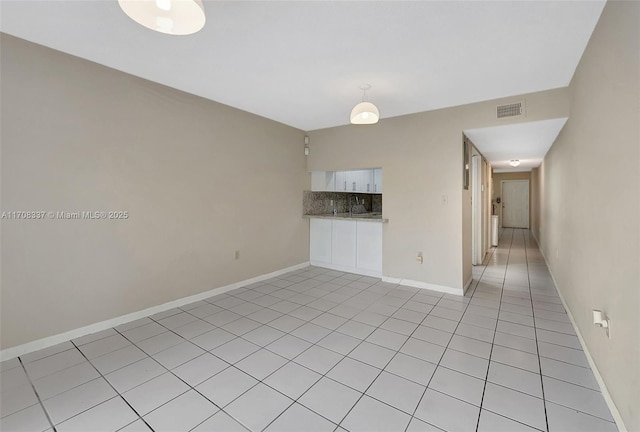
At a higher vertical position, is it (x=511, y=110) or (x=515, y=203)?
(x=511, y=110)

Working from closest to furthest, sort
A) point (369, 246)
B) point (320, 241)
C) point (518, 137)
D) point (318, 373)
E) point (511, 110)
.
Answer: point (318, 373)
point (511, 110)
point (518, 137)
point (369, 246)
point (320, 241)

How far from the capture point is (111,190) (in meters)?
2.81

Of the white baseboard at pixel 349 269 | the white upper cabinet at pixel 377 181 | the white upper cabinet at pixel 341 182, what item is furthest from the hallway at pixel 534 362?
the white upper cabinet at pixel 341 182

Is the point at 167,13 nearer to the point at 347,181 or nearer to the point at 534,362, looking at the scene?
the point at 534,362

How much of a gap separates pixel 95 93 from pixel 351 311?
342cm

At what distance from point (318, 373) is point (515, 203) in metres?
11.5

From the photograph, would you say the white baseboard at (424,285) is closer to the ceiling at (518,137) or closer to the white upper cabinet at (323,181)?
the white upper cabinet at (323,181)

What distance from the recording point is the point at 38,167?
2.39 m

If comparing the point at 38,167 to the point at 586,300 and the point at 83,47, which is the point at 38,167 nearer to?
the point at 83,47

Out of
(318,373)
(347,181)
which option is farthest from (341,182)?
(318,373)

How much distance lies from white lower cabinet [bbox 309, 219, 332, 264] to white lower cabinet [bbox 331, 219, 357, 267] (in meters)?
0.11

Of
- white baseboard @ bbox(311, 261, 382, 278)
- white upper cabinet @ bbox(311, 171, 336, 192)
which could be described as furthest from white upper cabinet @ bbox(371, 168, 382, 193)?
white baseboard @ bbox(311, 261, 382, 278)

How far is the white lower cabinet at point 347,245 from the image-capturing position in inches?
181

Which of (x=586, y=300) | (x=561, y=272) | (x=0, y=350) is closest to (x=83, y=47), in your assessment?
(x=0, y=350)
